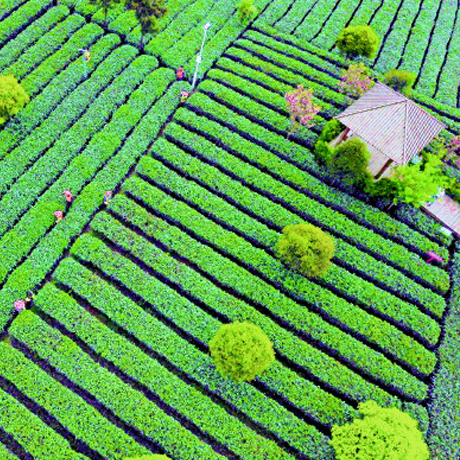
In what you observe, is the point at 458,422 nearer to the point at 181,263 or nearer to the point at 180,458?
the point at 180,458

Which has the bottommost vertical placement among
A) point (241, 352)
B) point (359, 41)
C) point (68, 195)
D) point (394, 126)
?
point (241, 352)

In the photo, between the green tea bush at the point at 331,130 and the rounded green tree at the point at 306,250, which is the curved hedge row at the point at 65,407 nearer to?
the rounded green tree at the point at 306,250

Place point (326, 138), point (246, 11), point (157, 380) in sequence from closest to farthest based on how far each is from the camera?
point (157, 380), point (326, 138), point (246, 11)

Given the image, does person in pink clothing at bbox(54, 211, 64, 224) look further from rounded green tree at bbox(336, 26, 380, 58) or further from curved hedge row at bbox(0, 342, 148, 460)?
rounded green tree at bbox(336, 26, 380, 58)

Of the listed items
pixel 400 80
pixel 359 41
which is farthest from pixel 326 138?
pixel 359 41

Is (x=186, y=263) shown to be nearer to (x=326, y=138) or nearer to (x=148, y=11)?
(x=326, y=138)

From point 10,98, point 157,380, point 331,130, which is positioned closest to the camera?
point 157,380
